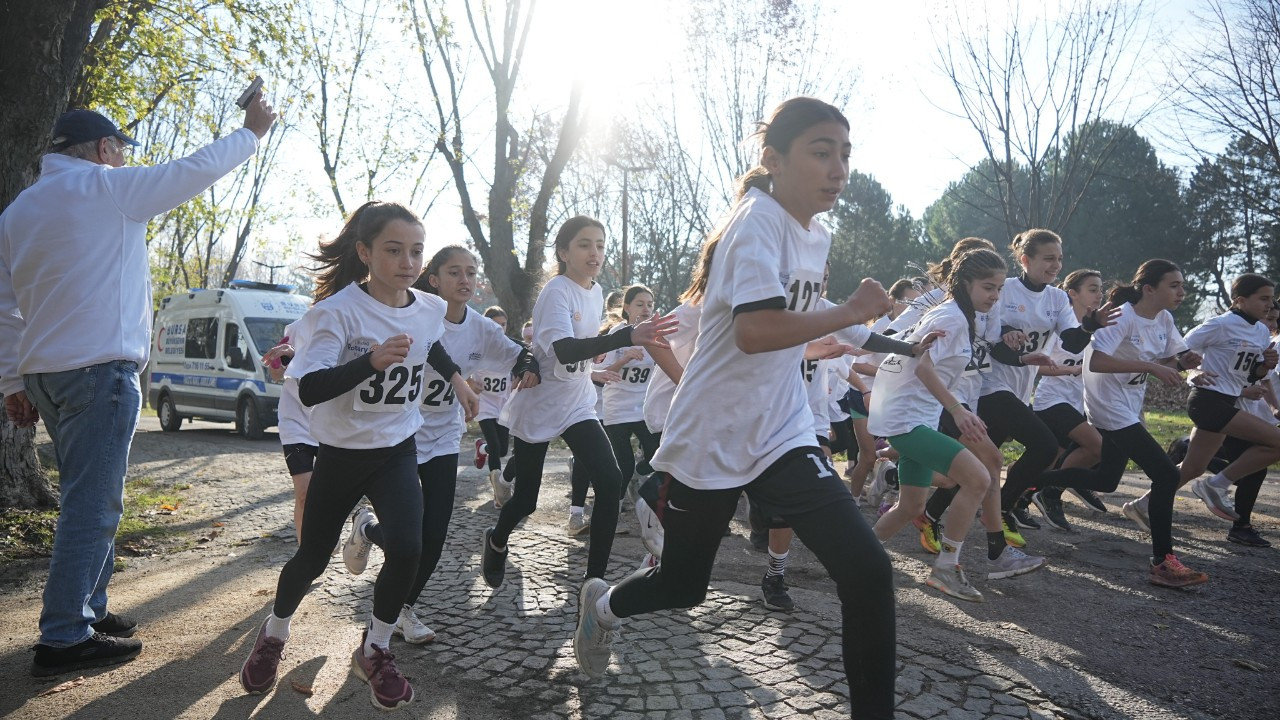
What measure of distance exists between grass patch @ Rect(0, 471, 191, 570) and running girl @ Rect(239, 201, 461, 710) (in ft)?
7.96

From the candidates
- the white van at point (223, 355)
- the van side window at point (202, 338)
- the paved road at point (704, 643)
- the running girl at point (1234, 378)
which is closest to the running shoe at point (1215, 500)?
the running girl at point (1234, 378)

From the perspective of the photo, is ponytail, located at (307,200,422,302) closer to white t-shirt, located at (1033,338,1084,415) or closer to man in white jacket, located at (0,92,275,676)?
man in white jacket, located at (0,92,275,676)

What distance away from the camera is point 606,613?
125 inches

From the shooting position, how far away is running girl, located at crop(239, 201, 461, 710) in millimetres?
3141

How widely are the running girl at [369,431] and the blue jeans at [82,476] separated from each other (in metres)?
0.79

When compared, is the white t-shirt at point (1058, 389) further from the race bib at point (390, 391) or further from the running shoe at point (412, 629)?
the race bib at point (390, 391)

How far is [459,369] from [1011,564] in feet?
11.8

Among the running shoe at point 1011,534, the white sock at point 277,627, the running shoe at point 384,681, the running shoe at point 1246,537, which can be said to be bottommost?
the running shoe at point 384,681

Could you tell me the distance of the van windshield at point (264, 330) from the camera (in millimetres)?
14883

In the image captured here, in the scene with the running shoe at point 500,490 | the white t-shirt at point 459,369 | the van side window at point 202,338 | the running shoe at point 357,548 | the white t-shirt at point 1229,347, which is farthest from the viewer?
the van side window at point 202,338

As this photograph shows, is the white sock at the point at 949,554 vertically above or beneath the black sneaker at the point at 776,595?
above

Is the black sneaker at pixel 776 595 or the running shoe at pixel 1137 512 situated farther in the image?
the running shoe at pixel 1137 512

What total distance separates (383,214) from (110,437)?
1485mm

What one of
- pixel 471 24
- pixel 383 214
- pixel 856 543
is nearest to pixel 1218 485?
pixel 856 543
